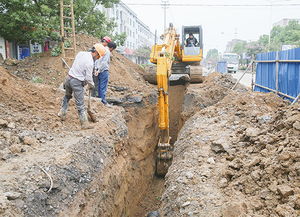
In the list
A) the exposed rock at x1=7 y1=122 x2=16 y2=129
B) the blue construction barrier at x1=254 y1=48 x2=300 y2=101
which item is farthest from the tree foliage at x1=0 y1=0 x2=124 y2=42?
the blue construction barrier at x1=254 y1=48 x2=300 y2=101

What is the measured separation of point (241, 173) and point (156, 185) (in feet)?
19.5

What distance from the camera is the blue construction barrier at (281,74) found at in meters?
8.51

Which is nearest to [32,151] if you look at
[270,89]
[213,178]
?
[213,178]

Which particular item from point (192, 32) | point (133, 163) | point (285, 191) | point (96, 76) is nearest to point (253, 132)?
point (285, 191)

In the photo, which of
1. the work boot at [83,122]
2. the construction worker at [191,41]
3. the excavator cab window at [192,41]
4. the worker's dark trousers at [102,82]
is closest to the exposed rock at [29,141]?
the work boot at [83,122]

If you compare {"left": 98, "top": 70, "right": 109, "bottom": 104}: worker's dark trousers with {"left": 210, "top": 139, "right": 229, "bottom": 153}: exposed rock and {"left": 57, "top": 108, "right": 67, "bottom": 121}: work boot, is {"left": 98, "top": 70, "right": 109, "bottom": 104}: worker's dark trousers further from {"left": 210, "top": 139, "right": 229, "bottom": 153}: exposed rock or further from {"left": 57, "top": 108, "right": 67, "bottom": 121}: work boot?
{"left": 210, "top": 139, "right": 229, "bottom": 153}: exposed rock

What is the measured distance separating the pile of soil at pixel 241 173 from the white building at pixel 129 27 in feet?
107

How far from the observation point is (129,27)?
51.0 meters

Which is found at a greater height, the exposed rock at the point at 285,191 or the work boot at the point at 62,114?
the work boot at the point at 62,114

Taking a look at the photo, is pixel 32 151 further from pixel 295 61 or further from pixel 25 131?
pixel 295 61

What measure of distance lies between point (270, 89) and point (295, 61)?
7.02 feet

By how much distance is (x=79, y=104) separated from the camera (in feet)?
19.8

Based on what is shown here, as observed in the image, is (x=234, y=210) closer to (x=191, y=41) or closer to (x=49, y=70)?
(x=49, y=70)

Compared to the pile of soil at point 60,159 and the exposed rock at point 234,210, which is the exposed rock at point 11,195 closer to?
the pile of soil at point 60,159
